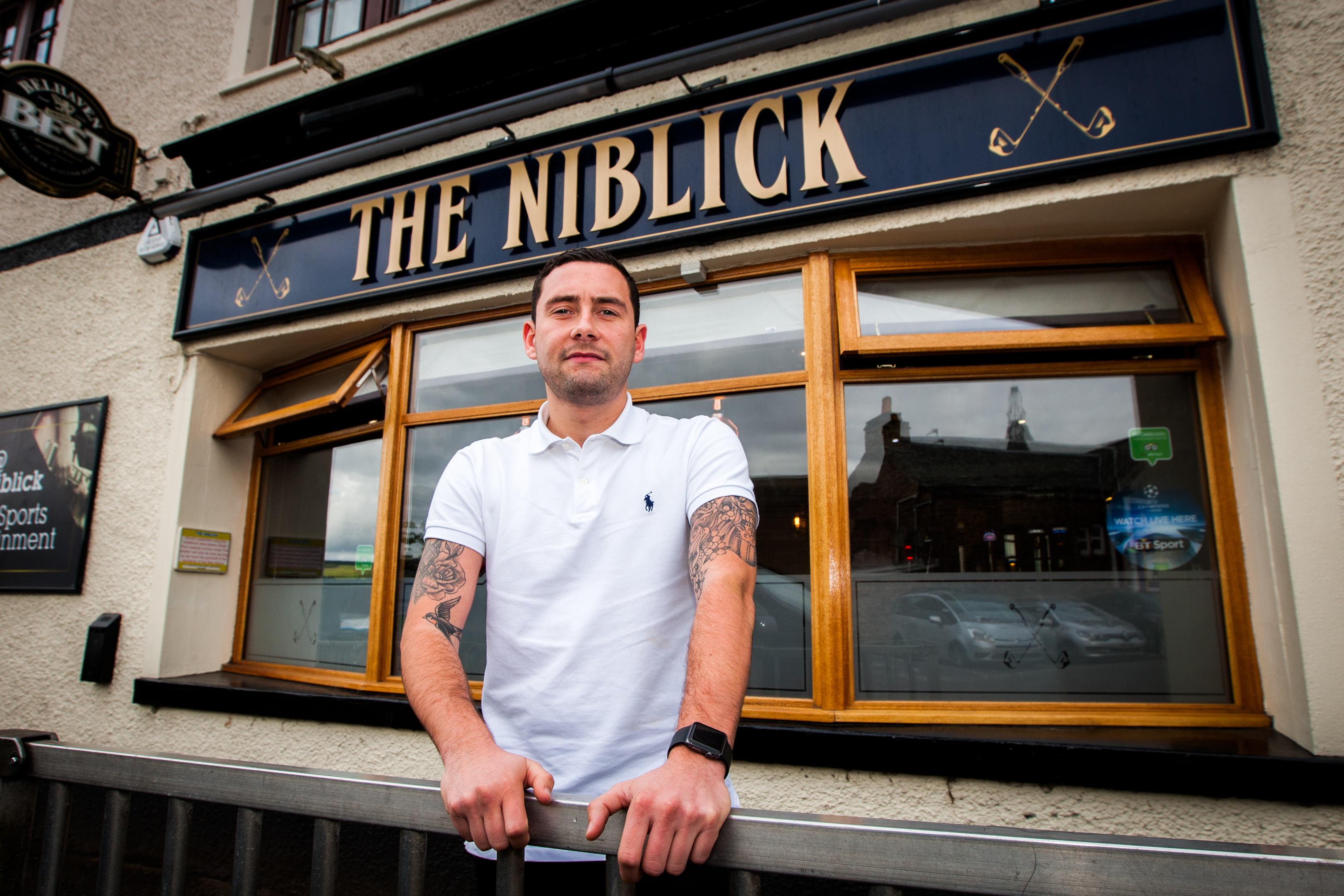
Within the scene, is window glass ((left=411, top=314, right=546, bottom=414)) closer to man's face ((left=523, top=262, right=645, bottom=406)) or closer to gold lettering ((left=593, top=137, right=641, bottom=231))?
gold lettering ((left=593, top=137, right=641, bottom=231))

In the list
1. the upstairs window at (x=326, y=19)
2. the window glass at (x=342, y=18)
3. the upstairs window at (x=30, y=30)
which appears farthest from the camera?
the upstairs window at (x=30, y=30)

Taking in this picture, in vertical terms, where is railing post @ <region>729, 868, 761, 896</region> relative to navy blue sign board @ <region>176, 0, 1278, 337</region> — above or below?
below

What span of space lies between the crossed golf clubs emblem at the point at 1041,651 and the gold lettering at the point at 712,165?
60.5 inches

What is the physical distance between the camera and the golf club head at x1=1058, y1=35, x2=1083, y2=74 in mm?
2771

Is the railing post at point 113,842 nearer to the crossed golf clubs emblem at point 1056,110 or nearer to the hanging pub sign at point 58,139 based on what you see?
the crossed golf clubs emblem at point 1056,110

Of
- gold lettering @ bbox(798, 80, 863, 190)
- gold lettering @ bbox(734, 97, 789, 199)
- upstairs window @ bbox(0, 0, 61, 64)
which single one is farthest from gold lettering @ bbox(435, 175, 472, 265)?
upstairs window @ bbox(0, 0, 61, 64)

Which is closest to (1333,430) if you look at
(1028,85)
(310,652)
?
(1028,85)

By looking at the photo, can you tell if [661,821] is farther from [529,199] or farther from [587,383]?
[529,199]

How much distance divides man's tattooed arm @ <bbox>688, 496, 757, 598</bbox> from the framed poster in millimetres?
4724

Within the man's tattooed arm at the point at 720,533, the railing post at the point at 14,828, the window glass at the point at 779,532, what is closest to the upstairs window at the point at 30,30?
the window glass at the point at 779,532

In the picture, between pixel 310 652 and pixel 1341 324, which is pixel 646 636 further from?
pixel 310 652

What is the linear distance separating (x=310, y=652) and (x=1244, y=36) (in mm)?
5271

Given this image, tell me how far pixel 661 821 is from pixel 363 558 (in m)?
3.48

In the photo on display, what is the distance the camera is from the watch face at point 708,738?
1.07 meters
